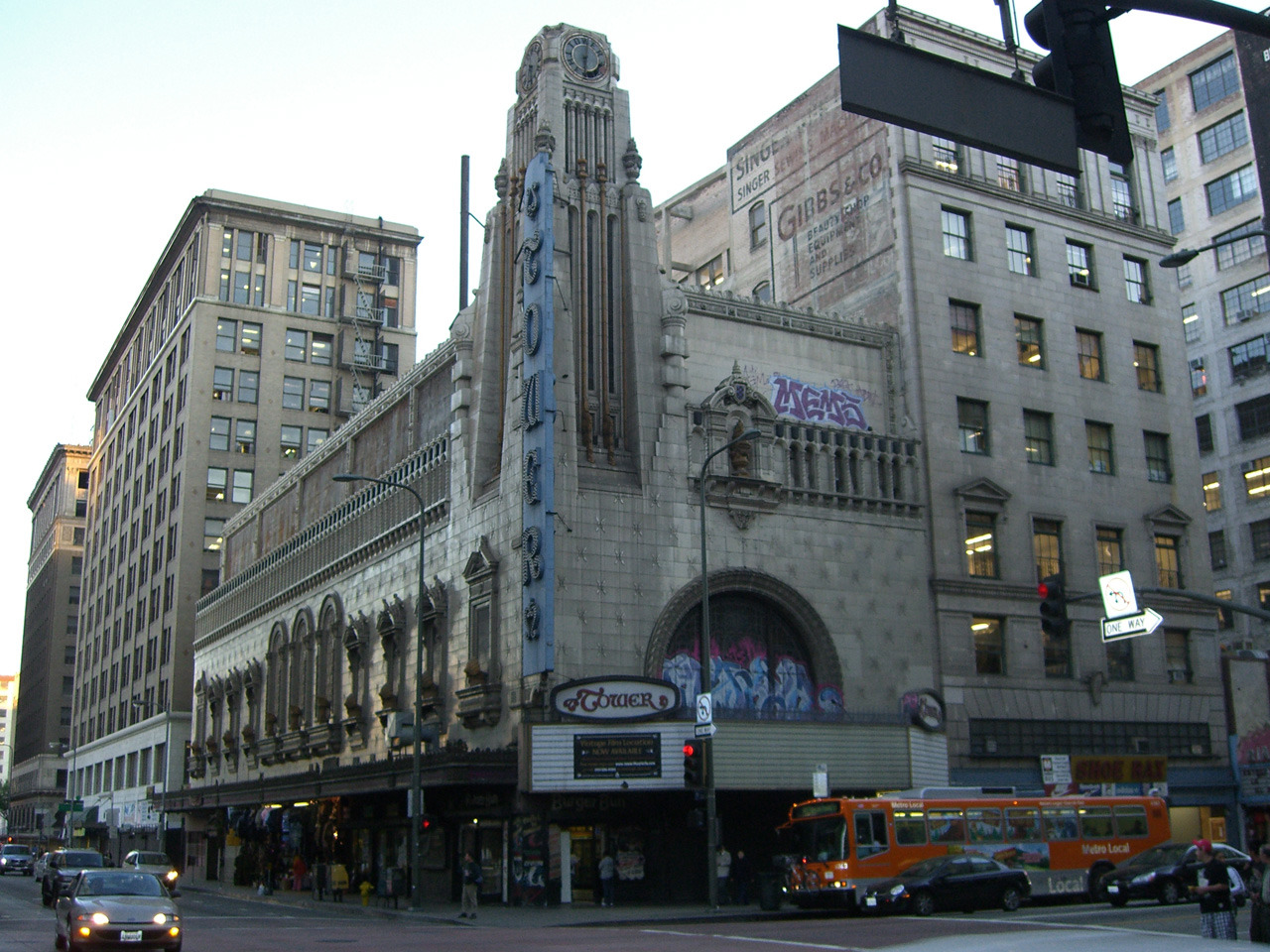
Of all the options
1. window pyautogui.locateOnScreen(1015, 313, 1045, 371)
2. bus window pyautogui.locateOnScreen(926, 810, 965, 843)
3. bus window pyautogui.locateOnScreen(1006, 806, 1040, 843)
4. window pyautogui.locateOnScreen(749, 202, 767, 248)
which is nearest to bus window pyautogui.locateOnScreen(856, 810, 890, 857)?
bus window pyautogui.locateOnScreen(926, 810, 965, 843)

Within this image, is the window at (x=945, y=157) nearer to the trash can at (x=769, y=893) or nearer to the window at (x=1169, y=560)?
the window at (x=1169, y=560)

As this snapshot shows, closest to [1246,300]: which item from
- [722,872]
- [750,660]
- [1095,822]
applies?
[750,660]

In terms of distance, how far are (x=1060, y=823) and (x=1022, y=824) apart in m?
1.29

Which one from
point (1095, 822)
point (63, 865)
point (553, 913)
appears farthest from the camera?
point (63, 865)

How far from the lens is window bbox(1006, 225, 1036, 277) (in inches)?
1919

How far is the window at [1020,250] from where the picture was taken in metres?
48.8

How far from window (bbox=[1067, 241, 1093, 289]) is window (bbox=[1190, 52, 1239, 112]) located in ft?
93.0

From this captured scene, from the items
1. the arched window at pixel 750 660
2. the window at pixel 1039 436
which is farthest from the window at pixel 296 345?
the window at pixel 1039 436

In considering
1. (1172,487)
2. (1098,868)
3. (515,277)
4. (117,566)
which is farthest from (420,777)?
(117,566)

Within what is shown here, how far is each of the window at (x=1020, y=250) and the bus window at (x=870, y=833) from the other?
25325mm

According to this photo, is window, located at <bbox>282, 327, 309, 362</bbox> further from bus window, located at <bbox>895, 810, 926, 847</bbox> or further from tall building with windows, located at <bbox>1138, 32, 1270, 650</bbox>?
bus window, located at <bbox>895, 810, 926, 847</bbox>

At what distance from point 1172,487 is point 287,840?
132 ft

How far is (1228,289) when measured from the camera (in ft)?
235

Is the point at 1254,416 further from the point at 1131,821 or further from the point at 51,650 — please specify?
the point at 51,650
